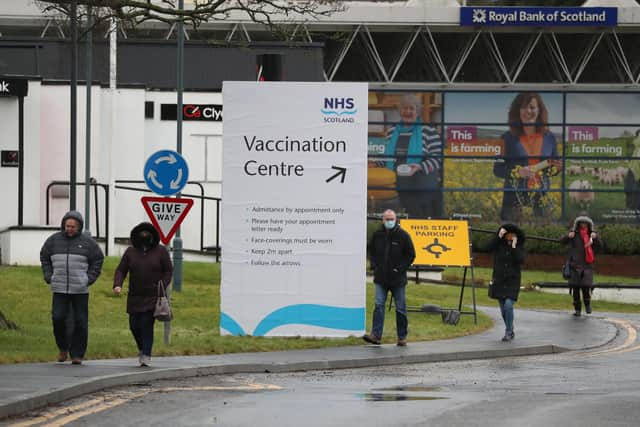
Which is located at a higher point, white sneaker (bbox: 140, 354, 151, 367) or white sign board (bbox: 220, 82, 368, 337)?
white sign board (bbox: 220, 82, 368, 337)

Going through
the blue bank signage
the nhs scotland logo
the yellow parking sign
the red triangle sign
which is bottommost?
the yellow parking sign

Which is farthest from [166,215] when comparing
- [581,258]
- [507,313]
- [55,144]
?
[55,144]

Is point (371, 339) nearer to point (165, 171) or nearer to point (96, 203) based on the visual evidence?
point (165, 171)

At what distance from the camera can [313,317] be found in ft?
66.0

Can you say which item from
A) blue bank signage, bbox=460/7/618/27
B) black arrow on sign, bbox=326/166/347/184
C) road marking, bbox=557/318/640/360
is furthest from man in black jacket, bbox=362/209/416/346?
blue bank signage, bbox=460/7/618/27

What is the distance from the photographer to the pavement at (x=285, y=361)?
13.3m

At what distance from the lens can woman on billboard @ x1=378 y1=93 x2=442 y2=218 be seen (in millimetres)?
54625

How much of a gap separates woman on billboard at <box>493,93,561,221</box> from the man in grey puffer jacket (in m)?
39.1

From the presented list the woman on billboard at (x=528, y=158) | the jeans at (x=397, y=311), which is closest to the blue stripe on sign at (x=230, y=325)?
the jeans at (x=397, y=311)

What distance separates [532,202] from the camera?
54656 mm

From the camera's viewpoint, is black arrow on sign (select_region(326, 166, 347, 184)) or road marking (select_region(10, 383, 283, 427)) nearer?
road marking (select_region(10, 383, 283, 427))

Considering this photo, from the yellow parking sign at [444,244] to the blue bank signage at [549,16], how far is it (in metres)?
28.5

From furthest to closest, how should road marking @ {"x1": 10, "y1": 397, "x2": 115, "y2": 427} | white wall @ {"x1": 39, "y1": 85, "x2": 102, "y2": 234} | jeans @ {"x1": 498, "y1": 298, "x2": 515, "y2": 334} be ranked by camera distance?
white wall @ {"x1": 39, "y1": 85, "x2": 102, "y2": 234} < jeans @ {"x1": 498, "y1": 298, "x2": 515, "y2": 334} < road marking @ {"x1": 10, "y1": 397, "x2": 115, "y2": 427}

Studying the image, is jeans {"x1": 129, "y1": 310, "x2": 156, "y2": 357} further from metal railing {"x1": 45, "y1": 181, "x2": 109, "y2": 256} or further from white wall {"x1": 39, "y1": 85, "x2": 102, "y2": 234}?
white wall {"x1": 39, "y1": 85, "x2": 102, "y2": 234}
